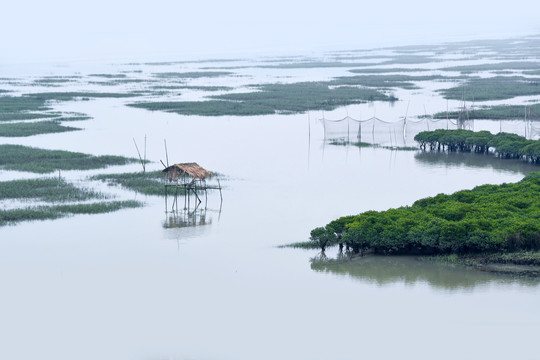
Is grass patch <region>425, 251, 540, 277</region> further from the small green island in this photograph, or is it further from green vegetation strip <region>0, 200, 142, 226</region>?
green vegetation strip <region>0, 200, 142, 226</region>

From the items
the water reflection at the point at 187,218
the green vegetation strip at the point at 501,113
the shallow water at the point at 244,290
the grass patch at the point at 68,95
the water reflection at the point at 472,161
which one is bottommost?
the shallow water at the point at 244,290

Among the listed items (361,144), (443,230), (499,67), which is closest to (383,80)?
(499,67)

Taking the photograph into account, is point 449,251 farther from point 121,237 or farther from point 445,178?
point 445,178

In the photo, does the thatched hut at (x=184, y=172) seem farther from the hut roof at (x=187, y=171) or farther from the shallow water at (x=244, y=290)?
the shallow water at (x=244, y=290)

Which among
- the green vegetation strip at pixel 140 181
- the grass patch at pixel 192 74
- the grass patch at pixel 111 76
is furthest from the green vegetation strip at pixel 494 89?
the grass patch at pixel 111 76

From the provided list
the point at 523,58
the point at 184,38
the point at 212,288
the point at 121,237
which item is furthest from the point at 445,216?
the point at 184,38

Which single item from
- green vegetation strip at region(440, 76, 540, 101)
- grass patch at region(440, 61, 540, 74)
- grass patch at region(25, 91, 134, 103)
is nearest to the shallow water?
green vegetation strip at region(440, 76, 540, 101)
